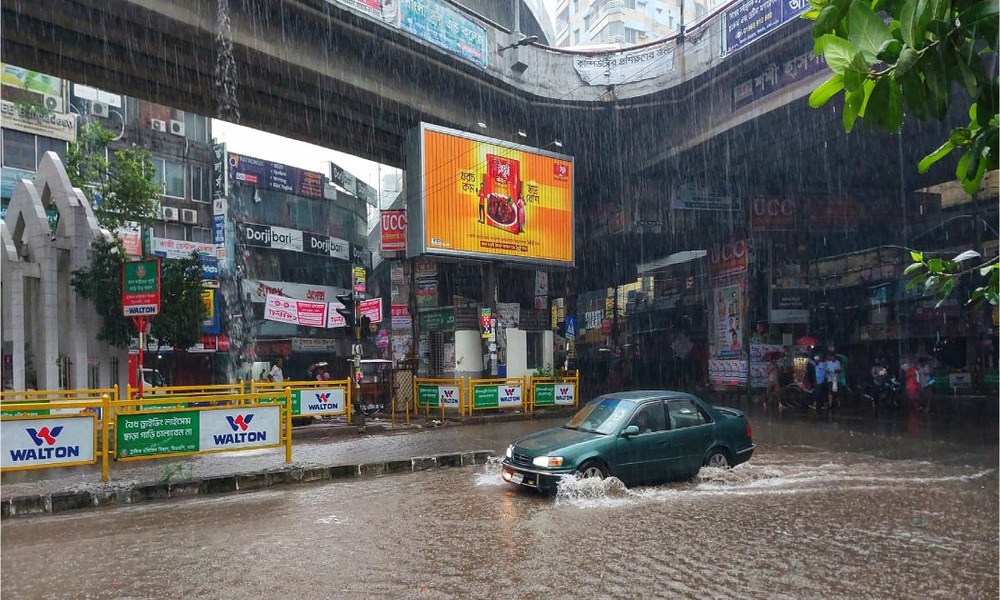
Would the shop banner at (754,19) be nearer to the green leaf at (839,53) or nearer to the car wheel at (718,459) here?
the car wheel at (718,459)

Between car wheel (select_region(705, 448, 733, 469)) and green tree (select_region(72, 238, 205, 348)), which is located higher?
green tree (select_region(72, 238, 205, 348))

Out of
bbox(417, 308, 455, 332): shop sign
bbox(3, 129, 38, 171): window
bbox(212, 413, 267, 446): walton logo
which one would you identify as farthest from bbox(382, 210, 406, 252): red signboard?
bbox(212, 413, 267, 446): walton logo

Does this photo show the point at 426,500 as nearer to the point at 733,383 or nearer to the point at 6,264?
the point at 6,264

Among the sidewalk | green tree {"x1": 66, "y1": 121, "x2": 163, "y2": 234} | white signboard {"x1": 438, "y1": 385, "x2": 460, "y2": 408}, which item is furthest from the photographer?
green tree {"x1": 66, "y1": 121, "x2": 163, "y2": 234}

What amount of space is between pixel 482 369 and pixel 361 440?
36.3 ft

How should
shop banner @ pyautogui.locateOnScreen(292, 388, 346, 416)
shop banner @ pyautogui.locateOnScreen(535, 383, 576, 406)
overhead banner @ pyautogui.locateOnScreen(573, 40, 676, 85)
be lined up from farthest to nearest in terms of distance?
1. overhead banner @ pyautogui.locateOnScreen(573, 40, 676, 85)
2. shop banner @ pyautogui.locateOnScreen(535, 383, 576, 406)
3. shop banner @ pyautogui.locateOnScreen(292, 388, 346, 416)

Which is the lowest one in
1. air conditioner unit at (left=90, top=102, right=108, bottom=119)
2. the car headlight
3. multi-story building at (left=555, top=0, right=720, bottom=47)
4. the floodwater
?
the floodwater

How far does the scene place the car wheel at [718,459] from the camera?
407 inches

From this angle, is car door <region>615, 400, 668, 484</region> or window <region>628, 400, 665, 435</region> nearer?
car door <region>615, 400, 668, 484</region>

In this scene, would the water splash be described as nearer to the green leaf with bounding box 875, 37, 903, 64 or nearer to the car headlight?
the car headlight

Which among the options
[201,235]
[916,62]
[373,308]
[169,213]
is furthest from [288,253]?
[916,62]

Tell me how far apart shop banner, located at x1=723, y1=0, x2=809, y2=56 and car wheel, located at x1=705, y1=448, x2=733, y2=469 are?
13.3 meters

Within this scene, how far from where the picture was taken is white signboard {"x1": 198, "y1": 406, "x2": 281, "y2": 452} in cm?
1062

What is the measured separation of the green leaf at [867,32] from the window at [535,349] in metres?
Answer: 27.4
